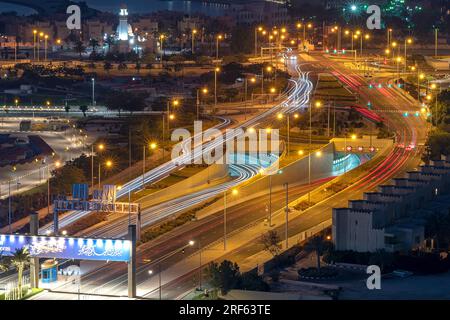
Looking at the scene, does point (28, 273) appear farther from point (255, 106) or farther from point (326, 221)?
→ point (255, 106)

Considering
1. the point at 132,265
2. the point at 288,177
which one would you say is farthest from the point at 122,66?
the point at 132,265

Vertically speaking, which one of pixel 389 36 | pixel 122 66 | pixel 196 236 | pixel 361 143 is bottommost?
pixel 196 236

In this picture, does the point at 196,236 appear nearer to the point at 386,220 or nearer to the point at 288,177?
the point at 386,220

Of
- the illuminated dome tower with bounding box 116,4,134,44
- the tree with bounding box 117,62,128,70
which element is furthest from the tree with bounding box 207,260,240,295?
the illuminated dome tower with bounding box 116,4,134,44

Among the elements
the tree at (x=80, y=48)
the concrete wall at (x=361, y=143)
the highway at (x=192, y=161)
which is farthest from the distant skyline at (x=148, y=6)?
the concrete wall at (x=361, y=143)
